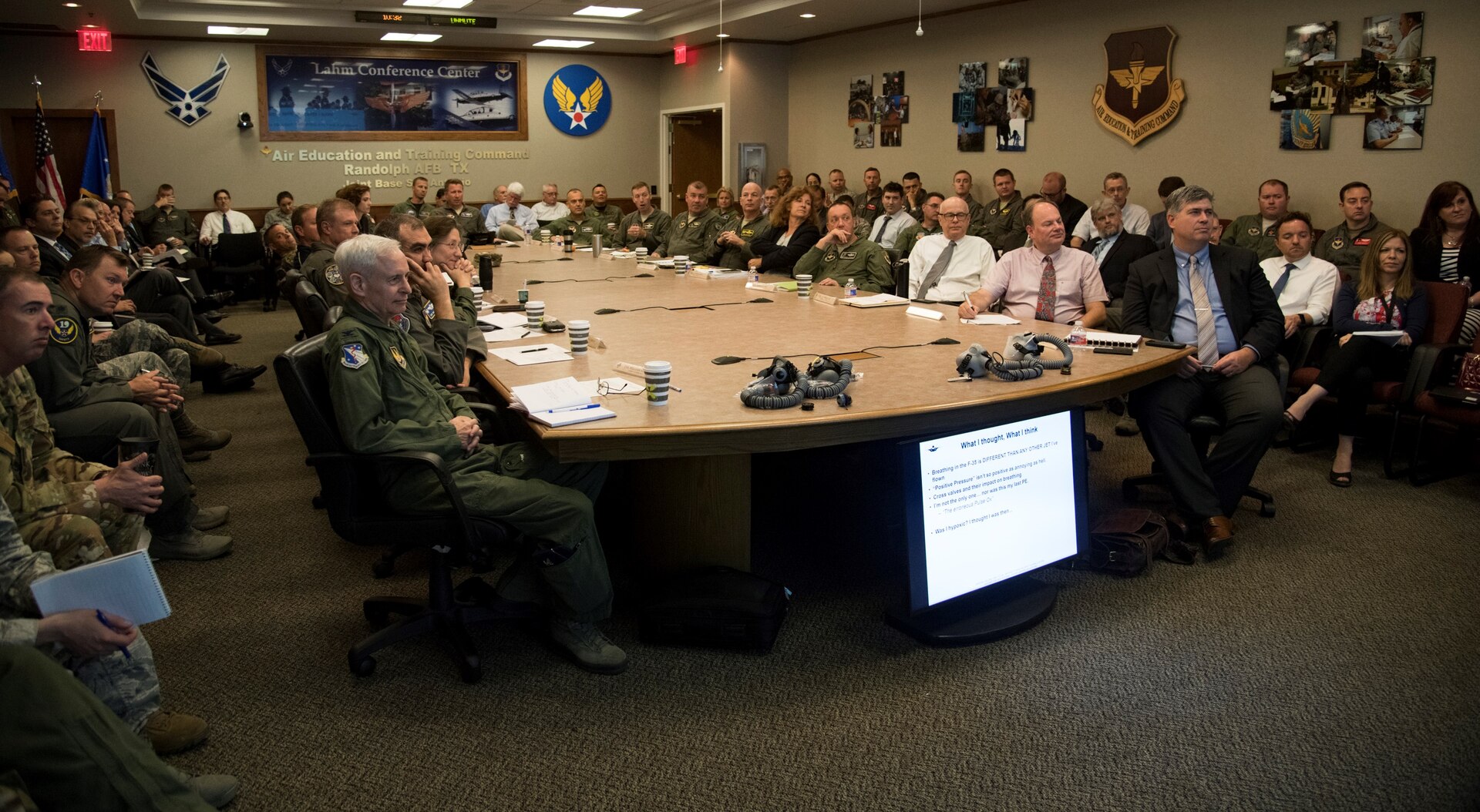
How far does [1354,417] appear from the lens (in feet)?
15.3

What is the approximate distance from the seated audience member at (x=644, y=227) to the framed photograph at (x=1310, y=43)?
526 centimetres

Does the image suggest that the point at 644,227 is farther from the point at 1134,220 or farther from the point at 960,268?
the point at 960,268

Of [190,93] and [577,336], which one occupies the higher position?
[190,93]

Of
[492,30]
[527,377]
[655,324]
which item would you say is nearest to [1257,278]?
[655,324]

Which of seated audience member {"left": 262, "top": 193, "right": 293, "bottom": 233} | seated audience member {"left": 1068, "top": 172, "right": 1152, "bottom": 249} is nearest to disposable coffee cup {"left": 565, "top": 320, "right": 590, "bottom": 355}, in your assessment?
seated audience member {"left": 1068, "top": 172, "right": 1152, "bottom": 249}

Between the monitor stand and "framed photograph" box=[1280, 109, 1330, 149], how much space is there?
18.0 feet

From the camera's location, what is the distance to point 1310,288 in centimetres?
536

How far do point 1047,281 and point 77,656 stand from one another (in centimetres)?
402

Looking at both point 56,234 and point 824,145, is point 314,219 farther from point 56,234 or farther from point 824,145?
point 824,145

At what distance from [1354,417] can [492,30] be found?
9.94 meters

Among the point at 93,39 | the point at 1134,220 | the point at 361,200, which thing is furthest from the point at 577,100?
the point at 1134,220

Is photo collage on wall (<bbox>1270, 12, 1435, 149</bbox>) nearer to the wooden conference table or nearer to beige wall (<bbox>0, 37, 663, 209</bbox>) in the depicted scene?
the wooden conference table

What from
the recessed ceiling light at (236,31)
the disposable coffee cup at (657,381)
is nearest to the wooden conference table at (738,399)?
the disposable coffee cup at (657,381)

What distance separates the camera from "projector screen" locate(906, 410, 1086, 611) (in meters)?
2.79
